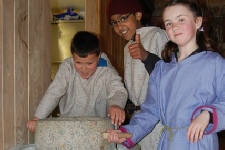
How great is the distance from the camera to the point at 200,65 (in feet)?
4.40

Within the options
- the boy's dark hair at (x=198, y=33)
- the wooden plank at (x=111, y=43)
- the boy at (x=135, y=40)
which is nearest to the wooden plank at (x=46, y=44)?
the boy at (x=135, y=40)

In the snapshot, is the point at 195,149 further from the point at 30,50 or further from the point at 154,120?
the point at 30,50

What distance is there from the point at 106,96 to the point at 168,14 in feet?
2.34

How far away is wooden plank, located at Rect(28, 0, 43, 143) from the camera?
6.13ft

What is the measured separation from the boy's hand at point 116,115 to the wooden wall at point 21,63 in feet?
1.49

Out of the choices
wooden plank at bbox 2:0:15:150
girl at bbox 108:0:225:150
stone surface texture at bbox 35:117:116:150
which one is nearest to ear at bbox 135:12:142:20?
girl at bbox 108:0:225:150

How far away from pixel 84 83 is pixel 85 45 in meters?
0.21

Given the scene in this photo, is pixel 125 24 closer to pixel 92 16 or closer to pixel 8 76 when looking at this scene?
pixel 8 76

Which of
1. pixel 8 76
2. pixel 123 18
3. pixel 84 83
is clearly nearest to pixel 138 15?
pixel 123 18

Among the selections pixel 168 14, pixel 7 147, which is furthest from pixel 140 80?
pixel 7 147

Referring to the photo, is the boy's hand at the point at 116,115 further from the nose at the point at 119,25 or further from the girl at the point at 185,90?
the nose at the point at 119,25

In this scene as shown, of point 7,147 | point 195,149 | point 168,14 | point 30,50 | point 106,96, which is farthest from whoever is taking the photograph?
point 106,96

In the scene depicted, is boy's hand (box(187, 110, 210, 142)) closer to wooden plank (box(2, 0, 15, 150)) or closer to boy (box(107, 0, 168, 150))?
boy (box(107, 0, 168, 150))

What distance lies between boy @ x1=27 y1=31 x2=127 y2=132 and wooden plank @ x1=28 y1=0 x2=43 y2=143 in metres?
0.08
